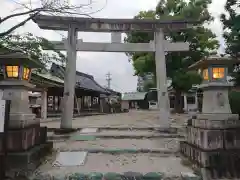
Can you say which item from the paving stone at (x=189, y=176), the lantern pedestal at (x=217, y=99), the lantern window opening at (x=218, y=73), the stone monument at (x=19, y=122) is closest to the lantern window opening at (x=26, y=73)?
the stone monument at (x=19, y=122)

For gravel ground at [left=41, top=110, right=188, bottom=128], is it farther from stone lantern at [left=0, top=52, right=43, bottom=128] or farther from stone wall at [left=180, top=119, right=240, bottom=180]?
stone lantern at [left=0, top=52, right=43, bottom=128]

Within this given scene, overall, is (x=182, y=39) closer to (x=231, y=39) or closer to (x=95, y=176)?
(x=231, y=39)

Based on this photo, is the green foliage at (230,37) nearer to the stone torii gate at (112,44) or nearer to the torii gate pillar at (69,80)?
the stone torii gate at (112,44)

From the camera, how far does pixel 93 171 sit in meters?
4.93

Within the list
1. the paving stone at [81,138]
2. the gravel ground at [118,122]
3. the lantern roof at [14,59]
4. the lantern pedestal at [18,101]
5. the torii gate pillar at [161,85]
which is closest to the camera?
the lantern pedestal at [18,101]

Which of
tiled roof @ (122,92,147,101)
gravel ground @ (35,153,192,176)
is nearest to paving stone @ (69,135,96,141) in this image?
gravel ground @ (35,153,192,176)

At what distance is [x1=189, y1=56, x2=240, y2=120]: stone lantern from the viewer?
5152 mm

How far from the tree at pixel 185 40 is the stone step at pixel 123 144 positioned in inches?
455

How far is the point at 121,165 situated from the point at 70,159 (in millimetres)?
1222

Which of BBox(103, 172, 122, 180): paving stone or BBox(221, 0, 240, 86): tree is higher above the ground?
BBox(221, 0, 240, 86): tree

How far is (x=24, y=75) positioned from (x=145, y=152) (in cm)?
347

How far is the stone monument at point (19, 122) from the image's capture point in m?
4.66

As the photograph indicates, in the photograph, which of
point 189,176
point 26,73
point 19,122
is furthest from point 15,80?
point 189,176

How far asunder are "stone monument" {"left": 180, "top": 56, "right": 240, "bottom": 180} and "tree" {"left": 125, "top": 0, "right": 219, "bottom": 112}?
13.2 meters
